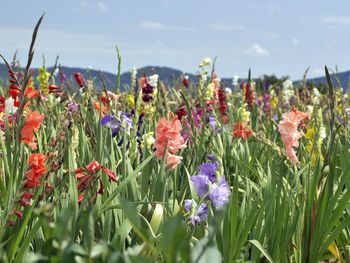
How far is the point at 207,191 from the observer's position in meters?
1.80

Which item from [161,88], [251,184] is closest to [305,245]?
[251,184]

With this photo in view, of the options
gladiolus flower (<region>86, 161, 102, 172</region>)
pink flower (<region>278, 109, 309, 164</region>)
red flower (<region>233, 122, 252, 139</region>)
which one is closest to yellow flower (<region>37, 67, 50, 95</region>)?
red flower (<region>233, 122, 252, 139</region>)

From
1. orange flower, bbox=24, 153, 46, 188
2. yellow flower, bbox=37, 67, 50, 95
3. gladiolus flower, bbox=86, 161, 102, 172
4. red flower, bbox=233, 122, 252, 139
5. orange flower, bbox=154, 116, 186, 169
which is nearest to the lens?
orange flower, bbox=24, 153, 46, 188

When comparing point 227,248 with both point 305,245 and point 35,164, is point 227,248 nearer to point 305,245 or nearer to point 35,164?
point 305,245

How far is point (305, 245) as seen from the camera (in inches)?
87.7

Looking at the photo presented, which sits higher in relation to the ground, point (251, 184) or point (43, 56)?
point (43, 56)

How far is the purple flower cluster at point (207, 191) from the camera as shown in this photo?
1.76m

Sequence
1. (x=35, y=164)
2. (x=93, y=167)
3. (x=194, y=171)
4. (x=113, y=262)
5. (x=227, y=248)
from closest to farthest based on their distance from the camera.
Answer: (x=113, y=262)
(x=35, y=164)
(x=93, y=167)
(x=227, y=248)
(x=194, y=171)

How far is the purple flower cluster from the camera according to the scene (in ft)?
5.78

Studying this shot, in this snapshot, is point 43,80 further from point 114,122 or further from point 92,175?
point 92,175

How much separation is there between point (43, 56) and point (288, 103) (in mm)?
4515

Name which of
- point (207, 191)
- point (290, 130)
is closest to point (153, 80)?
point (290, 130)

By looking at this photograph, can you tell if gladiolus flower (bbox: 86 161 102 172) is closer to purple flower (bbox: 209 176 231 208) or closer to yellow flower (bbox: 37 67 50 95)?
purple flower (bbox: 209 176 231 208)

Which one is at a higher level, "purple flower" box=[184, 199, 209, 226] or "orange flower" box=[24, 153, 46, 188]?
"orange flower" box=[24, 153, 46, 188]
